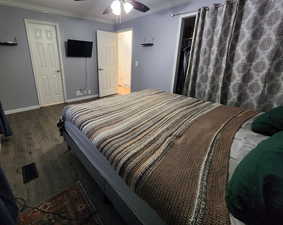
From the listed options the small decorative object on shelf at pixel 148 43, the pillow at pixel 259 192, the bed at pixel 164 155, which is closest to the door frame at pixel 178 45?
the small decorative object on shelf at pixel 148 43

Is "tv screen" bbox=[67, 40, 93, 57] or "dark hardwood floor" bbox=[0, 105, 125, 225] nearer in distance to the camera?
"dark hardwood floor" bbox=[0, 105, 125, 225]

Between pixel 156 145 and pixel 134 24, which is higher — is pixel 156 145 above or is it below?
below

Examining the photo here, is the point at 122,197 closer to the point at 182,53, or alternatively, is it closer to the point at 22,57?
the point at 182,53

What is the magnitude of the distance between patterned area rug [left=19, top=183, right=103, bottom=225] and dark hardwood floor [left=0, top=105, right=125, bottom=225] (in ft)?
0.23

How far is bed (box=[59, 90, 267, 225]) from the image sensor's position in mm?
689

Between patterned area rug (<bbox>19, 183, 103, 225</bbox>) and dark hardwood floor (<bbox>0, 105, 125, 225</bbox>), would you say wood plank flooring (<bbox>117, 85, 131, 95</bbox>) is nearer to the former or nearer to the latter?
dark hardwood floor (<bbox>0, 105, 125, 225</bbox>)

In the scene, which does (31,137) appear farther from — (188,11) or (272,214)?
(188,11)

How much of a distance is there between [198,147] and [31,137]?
2754 mm

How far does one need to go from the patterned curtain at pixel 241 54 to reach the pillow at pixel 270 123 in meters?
0.97

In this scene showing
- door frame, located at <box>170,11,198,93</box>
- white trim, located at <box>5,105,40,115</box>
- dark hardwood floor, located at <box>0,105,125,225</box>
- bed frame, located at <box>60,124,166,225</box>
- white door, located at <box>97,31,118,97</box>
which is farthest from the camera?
white door, located at <box>97,31,118,97</box>

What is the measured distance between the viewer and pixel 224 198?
0.67m

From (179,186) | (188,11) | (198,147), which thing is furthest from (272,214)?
(188,11)

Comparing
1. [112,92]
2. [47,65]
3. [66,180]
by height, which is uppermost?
[47,65]

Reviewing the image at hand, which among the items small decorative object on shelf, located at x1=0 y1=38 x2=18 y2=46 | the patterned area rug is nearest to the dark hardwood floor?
the patterned area rug
